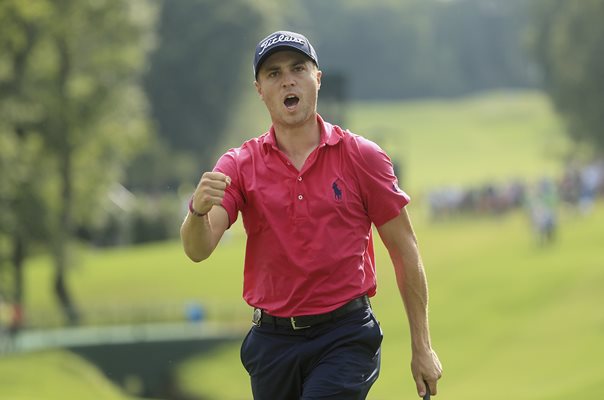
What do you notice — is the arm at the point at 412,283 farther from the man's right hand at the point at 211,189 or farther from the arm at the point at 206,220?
the man's right hand at the point at 211,189

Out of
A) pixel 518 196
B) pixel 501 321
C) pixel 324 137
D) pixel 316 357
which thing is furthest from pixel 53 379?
pixel 518 196

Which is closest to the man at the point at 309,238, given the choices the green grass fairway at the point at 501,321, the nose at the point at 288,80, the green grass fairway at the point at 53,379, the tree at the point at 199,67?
the nose at the point at 288,80

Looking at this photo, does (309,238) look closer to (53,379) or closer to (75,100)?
(53,379)

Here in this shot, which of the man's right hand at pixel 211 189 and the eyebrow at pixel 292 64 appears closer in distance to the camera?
the man's right hand at pixel 211 189

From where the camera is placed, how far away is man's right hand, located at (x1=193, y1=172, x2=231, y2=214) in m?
6.03

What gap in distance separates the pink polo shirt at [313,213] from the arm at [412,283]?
0.31ft

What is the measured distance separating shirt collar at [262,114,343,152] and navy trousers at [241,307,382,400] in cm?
79

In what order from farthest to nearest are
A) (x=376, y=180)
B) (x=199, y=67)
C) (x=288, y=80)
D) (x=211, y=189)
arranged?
(x=199, y=67) → (x=376, y=180) → (x=288, y=80) → (x=211, y=189)

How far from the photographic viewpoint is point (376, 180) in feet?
21.3

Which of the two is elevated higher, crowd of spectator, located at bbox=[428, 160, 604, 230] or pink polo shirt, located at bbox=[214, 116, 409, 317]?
crowd of spectator, located at bbox=[428, 160, 604, 230]

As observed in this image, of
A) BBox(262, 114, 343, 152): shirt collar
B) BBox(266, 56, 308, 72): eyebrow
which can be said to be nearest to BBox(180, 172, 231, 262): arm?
BBox(262, 114, 343, 152): shirt collar

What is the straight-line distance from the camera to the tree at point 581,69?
69.9m

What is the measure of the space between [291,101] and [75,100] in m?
39.3

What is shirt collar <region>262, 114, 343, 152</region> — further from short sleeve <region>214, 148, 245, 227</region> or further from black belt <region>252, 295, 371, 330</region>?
black belt <region>252, 295, 371, 330</region>
